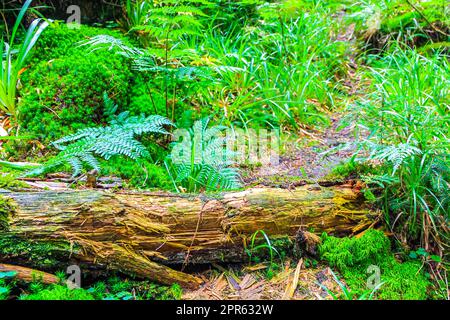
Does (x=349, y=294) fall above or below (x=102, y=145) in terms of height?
below

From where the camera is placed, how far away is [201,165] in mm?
2432

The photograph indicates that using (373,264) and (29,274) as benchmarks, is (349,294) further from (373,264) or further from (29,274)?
(29,274)

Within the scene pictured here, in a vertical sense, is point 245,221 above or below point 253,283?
above

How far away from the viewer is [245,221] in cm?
196

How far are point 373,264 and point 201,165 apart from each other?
1.18 metres

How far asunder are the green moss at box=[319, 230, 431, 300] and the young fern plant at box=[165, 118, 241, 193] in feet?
2.16

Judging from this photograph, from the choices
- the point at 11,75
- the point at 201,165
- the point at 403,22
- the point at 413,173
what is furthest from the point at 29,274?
the point at 403,22

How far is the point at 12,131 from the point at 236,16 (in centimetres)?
302

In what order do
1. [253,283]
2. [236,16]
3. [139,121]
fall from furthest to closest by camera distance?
[236,16], [139,121], [253,283]

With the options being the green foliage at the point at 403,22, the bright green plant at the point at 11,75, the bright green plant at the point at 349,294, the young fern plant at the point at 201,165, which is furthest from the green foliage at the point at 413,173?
Result: the green foliage at the point at 403,22

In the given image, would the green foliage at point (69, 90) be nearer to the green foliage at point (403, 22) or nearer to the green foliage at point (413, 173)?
the green foliage at point (413, 173)

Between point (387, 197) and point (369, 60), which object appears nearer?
point (387, 197)
